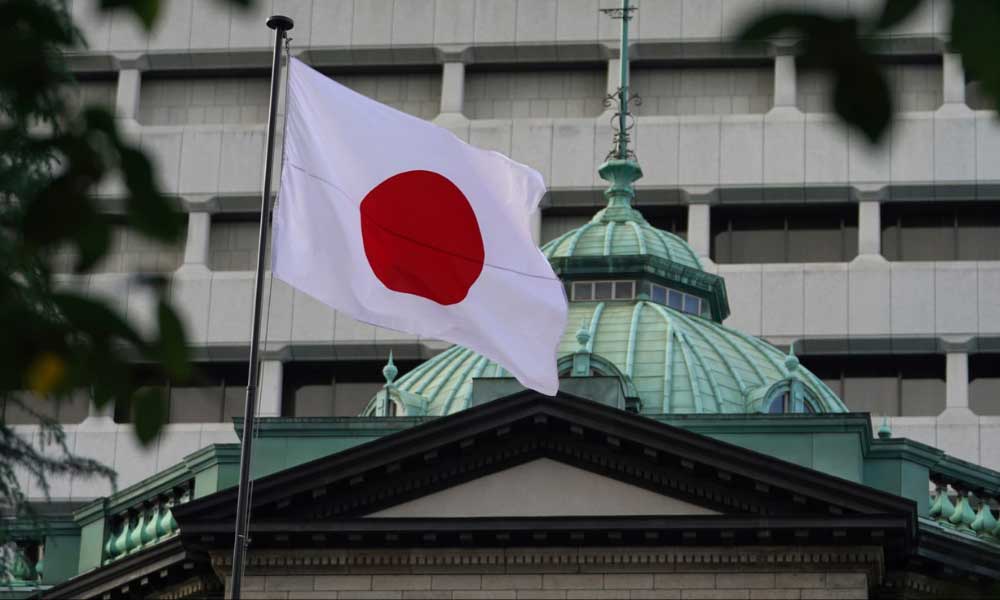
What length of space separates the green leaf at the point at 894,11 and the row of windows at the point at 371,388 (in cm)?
5284

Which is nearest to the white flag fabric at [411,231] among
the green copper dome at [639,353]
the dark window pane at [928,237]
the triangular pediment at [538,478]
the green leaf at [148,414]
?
the triangular pediment at [538,478]

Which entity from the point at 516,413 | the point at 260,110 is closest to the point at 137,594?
the point at 516,413

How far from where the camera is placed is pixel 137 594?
1357 inches

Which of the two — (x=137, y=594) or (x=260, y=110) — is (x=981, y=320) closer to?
(x=260, y=110)

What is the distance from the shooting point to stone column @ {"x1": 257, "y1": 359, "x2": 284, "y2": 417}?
61.8 meters

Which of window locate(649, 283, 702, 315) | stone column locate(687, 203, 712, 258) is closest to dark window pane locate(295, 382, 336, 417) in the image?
stone column locate(687, 203, 712, 258)

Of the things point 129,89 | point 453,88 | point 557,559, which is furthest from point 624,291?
point 129,89

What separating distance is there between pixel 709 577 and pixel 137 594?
8.14 meters

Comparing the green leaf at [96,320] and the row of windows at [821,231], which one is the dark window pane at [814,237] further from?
the green leaf at [96,320]

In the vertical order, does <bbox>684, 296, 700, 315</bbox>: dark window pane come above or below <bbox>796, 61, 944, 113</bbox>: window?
below

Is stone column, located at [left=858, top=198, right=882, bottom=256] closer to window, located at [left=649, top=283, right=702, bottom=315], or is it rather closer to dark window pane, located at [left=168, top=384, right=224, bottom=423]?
dark window pane, located at [left=168, top=384, right=224, bottom=423]

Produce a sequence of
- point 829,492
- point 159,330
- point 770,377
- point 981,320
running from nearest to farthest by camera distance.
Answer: point 159,330 → point 829,492 → point 770,377 → point 981,320

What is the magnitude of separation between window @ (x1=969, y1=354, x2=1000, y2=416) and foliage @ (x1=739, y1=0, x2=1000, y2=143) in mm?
54353

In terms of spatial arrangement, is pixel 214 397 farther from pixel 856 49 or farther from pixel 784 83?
pixel 856 49
